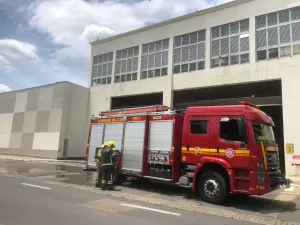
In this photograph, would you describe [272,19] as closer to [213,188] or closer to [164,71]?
[164,71]

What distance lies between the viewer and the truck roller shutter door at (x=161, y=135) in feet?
32.9

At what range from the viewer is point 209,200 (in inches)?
337

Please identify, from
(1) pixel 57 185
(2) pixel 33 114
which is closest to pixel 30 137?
(2) pixel 33 114

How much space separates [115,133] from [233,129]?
5.04 m

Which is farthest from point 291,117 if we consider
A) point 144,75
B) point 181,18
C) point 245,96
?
point 144,75

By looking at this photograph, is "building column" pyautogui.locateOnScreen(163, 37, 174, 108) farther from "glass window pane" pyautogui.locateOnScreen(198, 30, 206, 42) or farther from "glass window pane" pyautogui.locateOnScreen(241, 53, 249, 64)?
"glass window pane" pyautogui.locateOnScreen(241, 53, 249, 64)

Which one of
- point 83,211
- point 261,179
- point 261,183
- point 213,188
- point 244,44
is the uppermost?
point 244,44

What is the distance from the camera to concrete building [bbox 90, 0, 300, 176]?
63.8ft

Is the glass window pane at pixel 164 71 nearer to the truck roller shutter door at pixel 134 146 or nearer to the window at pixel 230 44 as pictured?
the window at pixel 230 44

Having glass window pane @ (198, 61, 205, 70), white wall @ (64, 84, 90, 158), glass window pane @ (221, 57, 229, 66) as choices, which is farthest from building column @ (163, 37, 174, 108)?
white wall @ (64, 84, 90, 158)

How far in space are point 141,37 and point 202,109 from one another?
19943 mm

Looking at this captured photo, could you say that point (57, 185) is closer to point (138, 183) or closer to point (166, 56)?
point (138, 183)

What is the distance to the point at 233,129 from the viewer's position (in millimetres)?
8508

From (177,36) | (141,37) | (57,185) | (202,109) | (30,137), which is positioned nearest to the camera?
(202,109)
